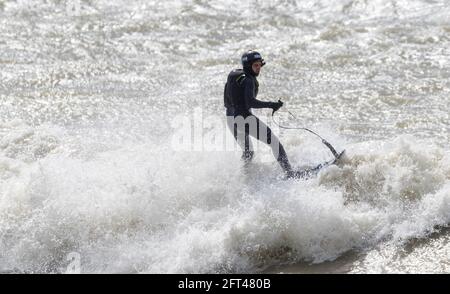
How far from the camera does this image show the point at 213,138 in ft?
37.6

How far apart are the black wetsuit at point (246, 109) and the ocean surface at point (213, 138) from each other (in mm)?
313

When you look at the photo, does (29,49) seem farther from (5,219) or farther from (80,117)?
(5,219)

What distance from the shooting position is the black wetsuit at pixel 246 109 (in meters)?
9.22

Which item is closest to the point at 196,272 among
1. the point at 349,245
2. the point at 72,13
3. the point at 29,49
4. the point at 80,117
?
the point at 349,245

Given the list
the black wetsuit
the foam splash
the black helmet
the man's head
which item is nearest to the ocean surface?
the foam splash

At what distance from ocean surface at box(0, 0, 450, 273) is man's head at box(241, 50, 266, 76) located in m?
1.49

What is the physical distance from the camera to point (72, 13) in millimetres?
19391

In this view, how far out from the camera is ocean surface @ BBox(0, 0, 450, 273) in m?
8.25

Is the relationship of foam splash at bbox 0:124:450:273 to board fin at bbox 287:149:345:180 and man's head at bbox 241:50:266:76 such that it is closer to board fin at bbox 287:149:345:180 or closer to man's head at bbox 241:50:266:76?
board fin at bbox 287:149:345:180

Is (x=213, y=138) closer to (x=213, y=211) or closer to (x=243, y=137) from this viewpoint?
(x=243, y=137)

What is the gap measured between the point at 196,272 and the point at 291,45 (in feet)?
31.8

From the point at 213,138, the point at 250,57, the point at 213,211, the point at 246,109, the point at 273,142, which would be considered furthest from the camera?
the point at 213,138

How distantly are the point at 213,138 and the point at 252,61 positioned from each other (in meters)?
2.61

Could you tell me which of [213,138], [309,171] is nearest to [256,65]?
[309,171]
